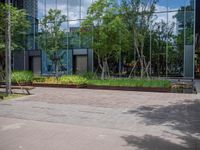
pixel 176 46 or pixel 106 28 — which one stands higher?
pixel 106 28

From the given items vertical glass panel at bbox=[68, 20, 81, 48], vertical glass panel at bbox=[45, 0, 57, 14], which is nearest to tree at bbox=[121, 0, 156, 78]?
vertical glass panel at bbox=[68, 20, 81, 48]

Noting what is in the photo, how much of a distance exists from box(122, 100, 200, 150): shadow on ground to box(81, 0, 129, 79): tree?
908cm

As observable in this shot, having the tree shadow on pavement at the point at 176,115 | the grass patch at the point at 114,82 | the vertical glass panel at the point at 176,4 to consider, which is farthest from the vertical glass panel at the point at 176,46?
the tree shadow on pavement at the point at 176,115

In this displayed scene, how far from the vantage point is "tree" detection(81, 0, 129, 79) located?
2056 cm

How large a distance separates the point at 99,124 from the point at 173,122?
7.52 feet

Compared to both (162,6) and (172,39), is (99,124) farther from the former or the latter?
(162,6)

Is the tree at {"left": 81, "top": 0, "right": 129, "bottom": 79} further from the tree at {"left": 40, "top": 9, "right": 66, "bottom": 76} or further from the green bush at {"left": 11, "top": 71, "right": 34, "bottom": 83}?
the green bush at {"left": 11, "top": 71, "right": 34, "bottom": 83}

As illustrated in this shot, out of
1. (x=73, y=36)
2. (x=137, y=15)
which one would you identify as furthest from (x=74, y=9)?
(x=137, y=15)

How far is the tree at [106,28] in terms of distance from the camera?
20.6 metres

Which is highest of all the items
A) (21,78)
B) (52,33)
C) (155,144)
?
(52,33)

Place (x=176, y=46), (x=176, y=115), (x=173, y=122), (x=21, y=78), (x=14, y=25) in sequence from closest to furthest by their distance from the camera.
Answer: (x=173, y=122)
(x=176, y=115)
(x=14, y=25)
(x=21, y=78)
(x=176, y=46)

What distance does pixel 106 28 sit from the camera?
20672 mm

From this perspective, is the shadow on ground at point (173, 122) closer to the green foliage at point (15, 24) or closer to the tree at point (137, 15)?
the tree at point (137, 15)

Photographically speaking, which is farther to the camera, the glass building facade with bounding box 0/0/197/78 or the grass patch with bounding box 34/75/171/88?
the glass building facade with bounding box 0/0/197/78
